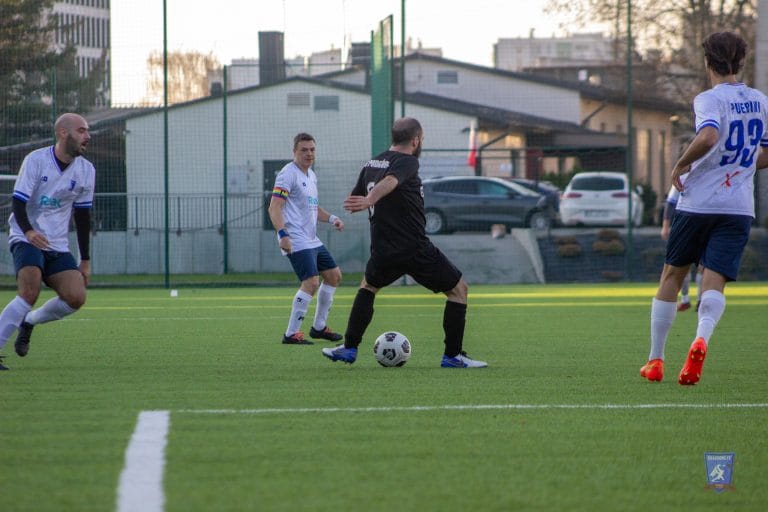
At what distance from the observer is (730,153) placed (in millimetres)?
7516

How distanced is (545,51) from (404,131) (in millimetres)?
149620

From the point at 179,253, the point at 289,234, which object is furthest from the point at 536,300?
the point at 179,253

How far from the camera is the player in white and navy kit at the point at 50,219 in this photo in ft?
28.0

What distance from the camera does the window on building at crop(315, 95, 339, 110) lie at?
1081 inches

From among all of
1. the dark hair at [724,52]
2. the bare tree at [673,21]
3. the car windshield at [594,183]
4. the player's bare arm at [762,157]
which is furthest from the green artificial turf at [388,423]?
the bare tree at [673,21]

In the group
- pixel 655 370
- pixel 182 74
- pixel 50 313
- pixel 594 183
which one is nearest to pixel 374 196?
pixel 655 370

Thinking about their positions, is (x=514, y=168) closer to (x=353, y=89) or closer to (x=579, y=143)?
(x=579, y=143)

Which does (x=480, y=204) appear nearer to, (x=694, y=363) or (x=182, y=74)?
(x=182, y=74)

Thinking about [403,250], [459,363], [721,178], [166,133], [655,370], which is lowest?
[459,363]

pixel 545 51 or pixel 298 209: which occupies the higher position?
pixel 545 51

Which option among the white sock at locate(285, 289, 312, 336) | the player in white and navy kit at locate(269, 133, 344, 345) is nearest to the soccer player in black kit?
the white sock at locate(285, 289, 312, 336)

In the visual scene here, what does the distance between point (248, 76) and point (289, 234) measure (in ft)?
47.6

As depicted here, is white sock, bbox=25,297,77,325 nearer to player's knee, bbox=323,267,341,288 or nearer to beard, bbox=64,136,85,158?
beard, bbox=64,136,85,158

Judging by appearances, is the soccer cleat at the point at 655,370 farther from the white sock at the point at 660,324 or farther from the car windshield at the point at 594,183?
the car windshield at the point at 594,183
